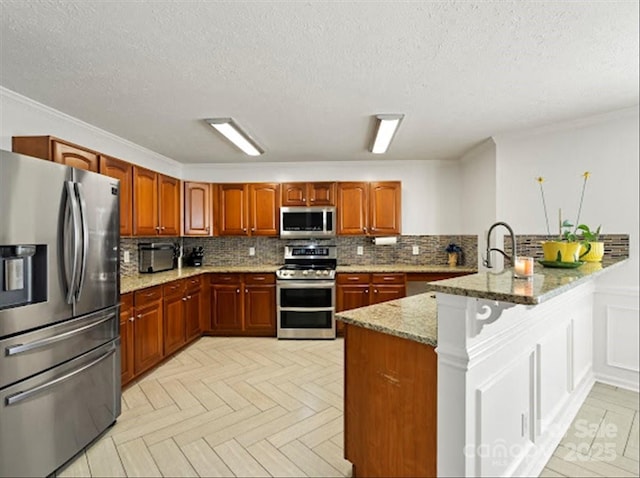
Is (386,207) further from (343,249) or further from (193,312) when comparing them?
(193,312)

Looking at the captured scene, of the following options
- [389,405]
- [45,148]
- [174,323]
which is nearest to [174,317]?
[174,323]

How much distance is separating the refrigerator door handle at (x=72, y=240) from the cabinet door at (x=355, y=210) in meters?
3.14

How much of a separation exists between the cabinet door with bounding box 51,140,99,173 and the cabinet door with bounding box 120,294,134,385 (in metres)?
1.12

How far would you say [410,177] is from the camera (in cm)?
481

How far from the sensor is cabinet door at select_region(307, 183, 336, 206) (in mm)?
4566

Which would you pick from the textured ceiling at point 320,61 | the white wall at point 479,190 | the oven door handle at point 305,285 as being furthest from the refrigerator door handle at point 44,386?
the white wall at point 479,190

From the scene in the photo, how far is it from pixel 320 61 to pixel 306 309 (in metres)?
2.99

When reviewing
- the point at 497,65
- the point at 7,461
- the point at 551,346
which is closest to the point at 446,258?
the point at 551,346

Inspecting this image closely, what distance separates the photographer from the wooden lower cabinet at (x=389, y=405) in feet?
4.67

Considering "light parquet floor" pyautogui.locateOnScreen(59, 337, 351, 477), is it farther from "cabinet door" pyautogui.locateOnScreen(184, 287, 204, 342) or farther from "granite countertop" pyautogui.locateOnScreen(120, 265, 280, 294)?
"granite countertop" pyautogui.locateOnScreen(120, 265, 280, 294)

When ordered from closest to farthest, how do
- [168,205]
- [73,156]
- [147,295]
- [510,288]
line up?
[510,288] < [73,156] < [147,295] < [168,205]

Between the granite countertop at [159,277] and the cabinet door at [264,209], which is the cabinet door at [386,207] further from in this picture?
the granite countertop at [159,277]

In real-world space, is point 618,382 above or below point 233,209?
below

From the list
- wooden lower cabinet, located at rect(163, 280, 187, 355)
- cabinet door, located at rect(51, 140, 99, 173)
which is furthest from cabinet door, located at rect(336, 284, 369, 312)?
cabinet door, located at rect(51, 140, 99, 173)
